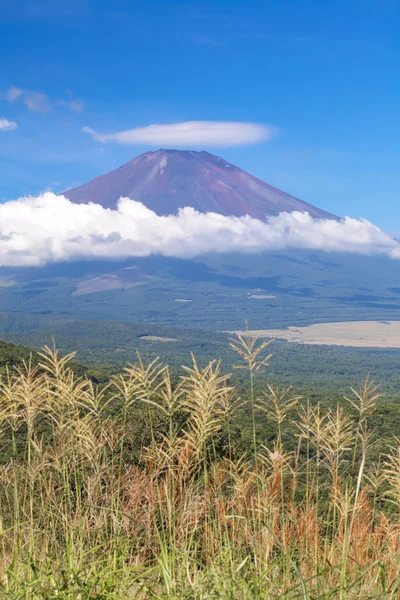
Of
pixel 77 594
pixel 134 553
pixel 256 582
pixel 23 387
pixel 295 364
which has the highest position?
pixel 23 387

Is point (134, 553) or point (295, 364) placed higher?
point (134, 553)

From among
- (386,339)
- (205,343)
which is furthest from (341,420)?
(386,339)

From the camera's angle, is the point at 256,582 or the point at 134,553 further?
the point at 134,553

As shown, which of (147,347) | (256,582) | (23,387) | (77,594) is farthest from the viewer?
(147,347)

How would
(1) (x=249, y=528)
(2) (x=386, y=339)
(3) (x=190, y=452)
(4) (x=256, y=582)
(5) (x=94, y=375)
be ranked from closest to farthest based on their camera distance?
1. (4) (x=256, y=582)
2. (1) (x=249, y=528)
3. (3) (x=190, y=452)
4. (5) (x=94, y=375)
5. (2) (x=386, y=339)

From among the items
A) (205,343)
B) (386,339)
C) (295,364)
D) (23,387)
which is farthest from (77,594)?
(386,339)

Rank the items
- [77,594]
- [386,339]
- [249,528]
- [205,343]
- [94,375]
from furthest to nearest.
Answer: [386,339] → [205,343] → [94,375] → [249,528] → [77,594]

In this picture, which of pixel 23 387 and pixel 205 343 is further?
pixel 205 343

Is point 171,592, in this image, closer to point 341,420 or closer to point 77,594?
point 77,594

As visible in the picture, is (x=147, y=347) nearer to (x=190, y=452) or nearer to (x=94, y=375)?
(x=94, y=375)
